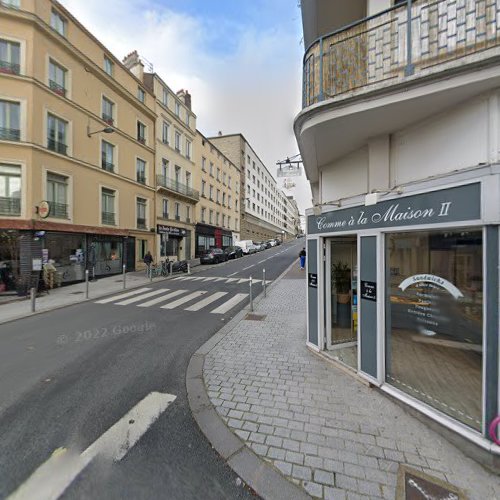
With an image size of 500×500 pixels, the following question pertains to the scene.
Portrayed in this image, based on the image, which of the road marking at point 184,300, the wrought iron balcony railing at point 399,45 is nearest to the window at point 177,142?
the road marking at point 184,300

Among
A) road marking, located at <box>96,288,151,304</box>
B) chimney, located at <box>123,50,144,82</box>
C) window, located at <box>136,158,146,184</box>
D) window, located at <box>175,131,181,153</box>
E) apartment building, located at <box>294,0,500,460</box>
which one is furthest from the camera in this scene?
window, located at <box>175,131,181,153</box>

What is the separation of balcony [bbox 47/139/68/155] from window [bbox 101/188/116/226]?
315 centimetres

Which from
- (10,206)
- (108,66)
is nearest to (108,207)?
(10,206)

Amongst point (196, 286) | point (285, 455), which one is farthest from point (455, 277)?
point (196, 286)

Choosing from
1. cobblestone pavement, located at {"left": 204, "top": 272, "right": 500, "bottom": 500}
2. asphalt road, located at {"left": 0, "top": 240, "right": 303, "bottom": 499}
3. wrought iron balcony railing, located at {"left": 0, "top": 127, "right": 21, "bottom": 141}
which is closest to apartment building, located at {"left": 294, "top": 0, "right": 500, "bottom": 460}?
cobblestone pavement, located at {"left": 204, "top": 272, "right": 500, "bottom": 500}

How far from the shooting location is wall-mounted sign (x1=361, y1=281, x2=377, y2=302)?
3613 millimetres

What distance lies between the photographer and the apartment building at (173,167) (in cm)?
2198

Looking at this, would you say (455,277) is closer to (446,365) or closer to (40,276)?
(446,365)

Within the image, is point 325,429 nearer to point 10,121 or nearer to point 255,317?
point 255,317

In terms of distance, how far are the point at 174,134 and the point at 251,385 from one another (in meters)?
25.2

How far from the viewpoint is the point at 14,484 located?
2.31 meters

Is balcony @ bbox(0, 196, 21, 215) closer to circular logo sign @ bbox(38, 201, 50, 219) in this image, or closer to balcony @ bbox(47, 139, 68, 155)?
circular logo sign @ bbox(38, 201, 50, 219)

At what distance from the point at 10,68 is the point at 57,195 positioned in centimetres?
558

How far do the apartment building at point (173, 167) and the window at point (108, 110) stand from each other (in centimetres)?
464
